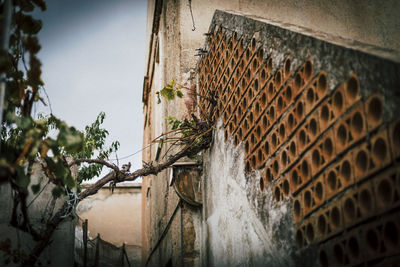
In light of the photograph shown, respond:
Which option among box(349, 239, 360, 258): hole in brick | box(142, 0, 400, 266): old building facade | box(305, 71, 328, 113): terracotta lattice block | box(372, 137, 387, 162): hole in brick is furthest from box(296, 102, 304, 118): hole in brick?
box(349, 239, 360, 258): hole in brick

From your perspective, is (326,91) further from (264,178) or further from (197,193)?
(197,193)

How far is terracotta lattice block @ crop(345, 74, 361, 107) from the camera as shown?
2477 mm

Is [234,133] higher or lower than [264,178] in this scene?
higher

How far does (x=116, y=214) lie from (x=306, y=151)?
17314 mm

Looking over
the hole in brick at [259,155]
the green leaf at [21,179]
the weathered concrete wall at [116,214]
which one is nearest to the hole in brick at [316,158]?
the hole in brick at [259,155]

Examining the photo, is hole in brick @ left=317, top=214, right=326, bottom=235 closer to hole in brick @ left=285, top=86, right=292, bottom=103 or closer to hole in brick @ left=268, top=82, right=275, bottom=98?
hole in brick @ left=285, top=86, right=292, bottom=103

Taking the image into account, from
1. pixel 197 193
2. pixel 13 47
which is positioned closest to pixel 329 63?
pixel 13 47

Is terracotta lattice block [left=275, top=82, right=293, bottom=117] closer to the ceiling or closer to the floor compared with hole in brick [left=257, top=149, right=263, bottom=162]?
closer to the ceiling

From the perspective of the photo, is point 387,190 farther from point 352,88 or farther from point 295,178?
point 295,178

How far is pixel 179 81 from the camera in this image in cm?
702

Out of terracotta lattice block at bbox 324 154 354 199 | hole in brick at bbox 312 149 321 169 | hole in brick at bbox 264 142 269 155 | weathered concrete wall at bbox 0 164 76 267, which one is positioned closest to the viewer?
terracotta lattice block at bbox 324 154 354 199

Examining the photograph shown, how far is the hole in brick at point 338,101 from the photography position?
8.78 feet

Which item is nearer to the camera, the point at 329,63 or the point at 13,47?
the point at 329,63

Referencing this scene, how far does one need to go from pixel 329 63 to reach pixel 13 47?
2.02 metres
